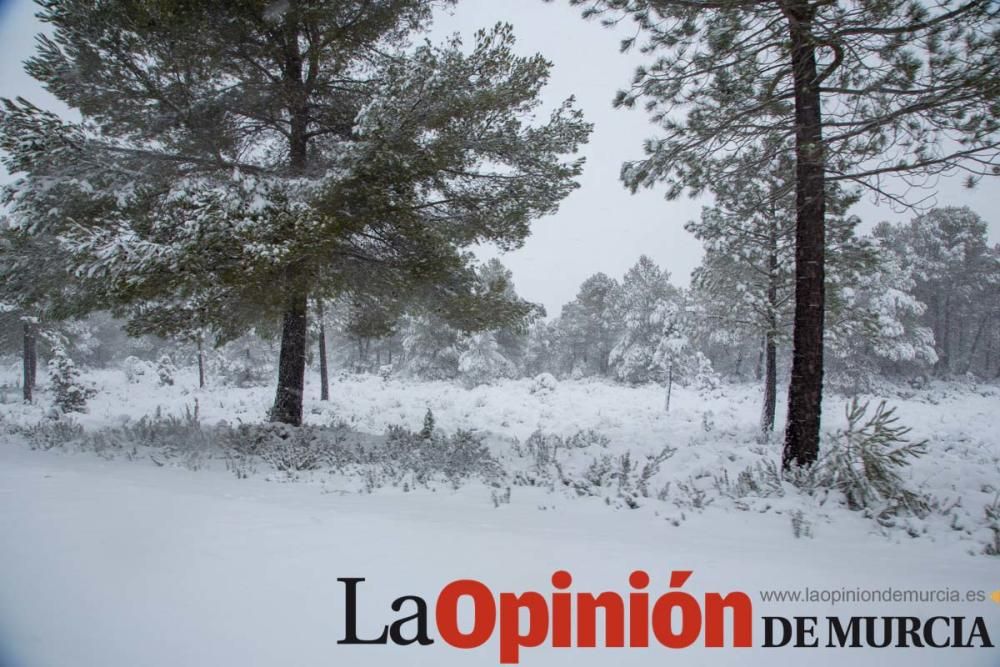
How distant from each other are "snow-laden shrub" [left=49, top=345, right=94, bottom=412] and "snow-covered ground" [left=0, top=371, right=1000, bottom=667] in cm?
987

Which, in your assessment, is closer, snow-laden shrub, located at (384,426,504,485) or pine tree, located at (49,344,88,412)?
snow-laden shrub, located at (384,426,504,485)

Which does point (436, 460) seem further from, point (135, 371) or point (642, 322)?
point (642, 322)

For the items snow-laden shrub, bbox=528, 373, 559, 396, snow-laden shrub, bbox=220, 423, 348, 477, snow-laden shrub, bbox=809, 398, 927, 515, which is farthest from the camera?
snow-laden shrub, bbox=528, 373, 559, 396

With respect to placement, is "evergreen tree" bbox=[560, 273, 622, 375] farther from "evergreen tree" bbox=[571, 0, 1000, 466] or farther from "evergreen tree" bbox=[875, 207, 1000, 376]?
"evergreen tree" bbox=[571, 0, 1000, 466]

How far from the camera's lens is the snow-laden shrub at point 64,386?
42.4 ft

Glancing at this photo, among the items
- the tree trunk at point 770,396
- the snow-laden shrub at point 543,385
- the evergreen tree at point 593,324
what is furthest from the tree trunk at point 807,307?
the evergreen tree at point 593,324

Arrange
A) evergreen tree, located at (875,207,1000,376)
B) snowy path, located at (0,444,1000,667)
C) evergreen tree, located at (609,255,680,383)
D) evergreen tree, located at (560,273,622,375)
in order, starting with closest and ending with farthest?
snowy path, located at (0,444,1000,667)
evergreen tree, located at (875,207,1000,376)
evergreen tree, located at (609,255,680,383)
evergreen tree, located at (560,273,622,375)

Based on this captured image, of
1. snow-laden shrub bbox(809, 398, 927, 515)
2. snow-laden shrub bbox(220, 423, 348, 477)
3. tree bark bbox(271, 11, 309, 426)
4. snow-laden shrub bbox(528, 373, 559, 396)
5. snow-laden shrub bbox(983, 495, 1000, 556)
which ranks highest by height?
tree bark bbox(271, 11, 309, 426)

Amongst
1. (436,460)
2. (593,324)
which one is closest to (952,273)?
(593,324)

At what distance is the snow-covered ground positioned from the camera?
70.2 inches

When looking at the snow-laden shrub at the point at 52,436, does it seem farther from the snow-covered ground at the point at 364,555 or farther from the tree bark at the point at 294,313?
the tree bark at the point at 294,313

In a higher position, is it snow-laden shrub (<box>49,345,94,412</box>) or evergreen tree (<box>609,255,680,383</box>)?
evergreen tree (<box>609,255,680,383</box>)

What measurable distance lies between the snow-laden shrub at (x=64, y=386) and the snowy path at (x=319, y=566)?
12.3 meters

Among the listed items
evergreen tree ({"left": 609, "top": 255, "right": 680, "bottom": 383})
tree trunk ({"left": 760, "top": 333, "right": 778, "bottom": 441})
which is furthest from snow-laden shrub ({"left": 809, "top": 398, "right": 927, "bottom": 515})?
evergreen tree ({"left": 609, "top": 255, "right": 680, "bottom": 383})
